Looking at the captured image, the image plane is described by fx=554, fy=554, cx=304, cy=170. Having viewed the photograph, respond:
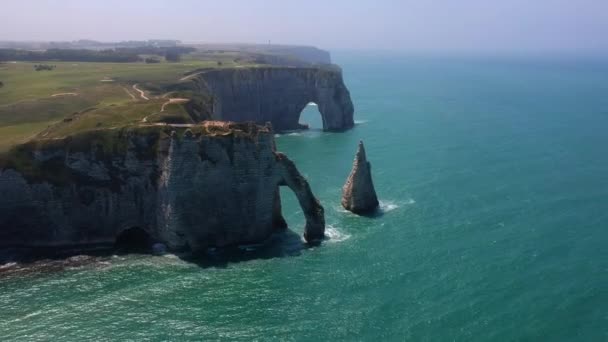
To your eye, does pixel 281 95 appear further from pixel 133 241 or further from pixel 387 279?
pixel 387 279

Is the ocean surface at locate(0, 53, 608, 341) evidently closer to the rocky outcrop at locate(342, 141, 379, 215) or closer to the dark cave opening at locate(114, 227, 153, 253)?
the rocky outcrop at locate(342, 141, 379, 215)

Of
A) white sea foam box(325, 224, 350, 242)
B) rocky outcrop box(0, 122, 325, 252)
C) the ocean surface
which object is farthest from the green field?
white sea foam box(325, 224, 350, 242)

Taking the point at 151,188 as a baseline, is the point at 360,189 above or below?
below

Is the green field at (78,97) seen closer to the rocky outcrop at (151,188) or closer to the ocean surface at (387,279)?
the rocky outcrop at (151,188)

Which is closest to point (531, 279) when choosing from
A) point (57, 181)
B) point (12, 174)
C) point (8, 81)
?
point (57, 181)

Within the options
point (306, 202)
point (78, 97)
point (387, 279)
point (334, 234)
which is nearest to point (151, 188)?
point (306, 202)

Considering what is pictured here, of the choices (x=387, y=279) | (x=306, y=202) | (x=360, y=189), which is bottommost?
(x=387, y=279)
